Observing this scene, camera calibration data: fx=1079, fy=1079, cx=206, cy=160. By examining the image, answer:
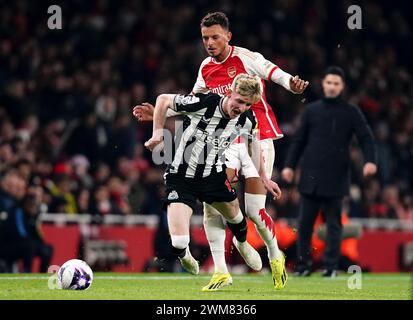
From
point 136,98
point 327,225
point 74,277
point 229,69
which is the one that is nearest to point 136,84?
point 136,98

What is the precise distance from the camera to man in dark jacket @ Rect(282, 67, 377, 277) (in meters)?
11.9

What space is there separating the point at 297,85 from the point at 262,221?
4.20 feet

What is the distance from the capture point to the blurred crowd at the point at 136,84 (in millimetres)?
15008

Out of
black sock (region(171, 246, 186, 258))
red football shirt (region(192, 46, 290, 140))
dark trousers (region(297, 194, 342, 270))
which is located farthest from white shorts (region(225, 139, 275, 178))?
dark trousers (region(297, 194, 342, 270))

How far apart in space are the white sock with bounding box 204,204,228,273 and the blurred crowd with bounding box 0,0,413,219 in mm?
4007

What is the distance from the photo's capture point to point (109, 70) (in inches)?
683

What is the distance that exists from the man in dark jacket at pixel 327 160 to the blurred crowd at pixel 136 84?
10.7ft

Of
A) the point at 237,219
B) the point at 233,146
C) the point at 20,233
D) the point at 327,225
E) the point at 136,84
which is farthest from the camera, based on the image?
the point at 136,84

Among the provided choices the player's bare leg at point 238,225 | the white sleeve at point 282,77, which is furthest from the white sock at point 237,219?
the white sleeve at point 282,77

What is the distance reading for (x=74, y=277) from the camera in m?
8.55

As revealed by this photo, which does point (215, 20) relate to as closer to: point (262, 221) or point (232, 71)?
point (232, 71)

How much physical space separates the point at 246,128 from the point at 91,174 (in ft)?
22.6

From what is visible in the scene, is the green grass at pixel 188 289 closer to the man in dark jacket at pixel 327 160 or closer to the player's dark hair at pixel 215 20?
the man in dark jacket at pixel 327 160
